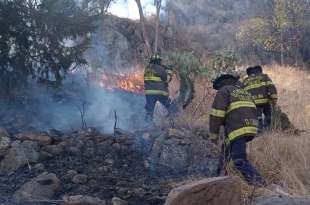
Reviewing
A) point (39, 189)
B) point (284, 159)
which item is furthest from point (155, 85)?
point (39, 189)

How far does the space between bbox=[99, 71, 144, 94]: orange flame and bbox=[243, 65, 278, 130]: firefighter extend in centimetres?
443

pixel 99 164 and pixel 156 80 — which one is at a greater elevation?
pixel 156 80

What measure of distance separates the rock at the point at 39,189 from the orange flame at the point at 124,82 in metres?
6.88

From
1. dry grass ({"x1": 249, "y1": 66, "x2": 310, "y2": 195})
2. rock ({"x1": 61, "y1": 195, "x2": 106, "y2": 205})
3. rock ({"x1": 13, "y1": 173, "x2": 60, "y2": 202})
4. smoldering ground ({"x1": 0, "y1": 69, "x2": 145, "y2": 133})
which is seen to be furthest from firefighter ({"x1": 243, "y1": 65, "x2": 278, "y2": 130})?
rock ({"x1": 61, "y1": 195, "x2": 106, "y2": 205})

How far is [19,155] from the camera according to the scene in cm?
681

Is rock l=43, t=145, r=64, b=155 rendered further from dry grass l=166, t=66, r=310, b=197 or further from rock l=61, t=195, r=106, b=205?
dry grass l=166, t=66, r=310, b=197

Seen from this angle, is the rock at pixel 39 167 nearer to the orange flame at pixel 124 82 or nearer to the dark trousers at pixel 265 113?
the dark trousers at pixel 265 113

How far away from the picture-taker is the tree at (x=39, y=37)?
29.9 feet

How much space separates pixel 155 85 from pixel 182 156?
3.17 meters

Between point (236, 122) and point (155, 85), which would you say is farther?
point (155, 85)

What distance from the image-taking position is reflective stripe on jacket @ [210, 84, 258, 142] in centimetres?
592

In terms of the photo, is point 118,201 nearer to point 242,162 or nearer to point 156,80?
point 242,162

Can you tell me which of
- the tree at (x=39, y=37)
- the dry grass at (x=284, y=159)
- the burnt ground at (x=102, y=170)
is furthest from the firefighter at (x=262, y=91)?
the tree at (x=39, y=37)

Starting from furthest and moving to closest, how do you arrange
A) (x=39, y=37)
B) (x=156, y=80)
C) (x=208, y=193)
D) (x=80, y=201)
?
(x=156, y=80) → (x=39, y=37) → (x=80, y=201) → (x=208, y=193)
